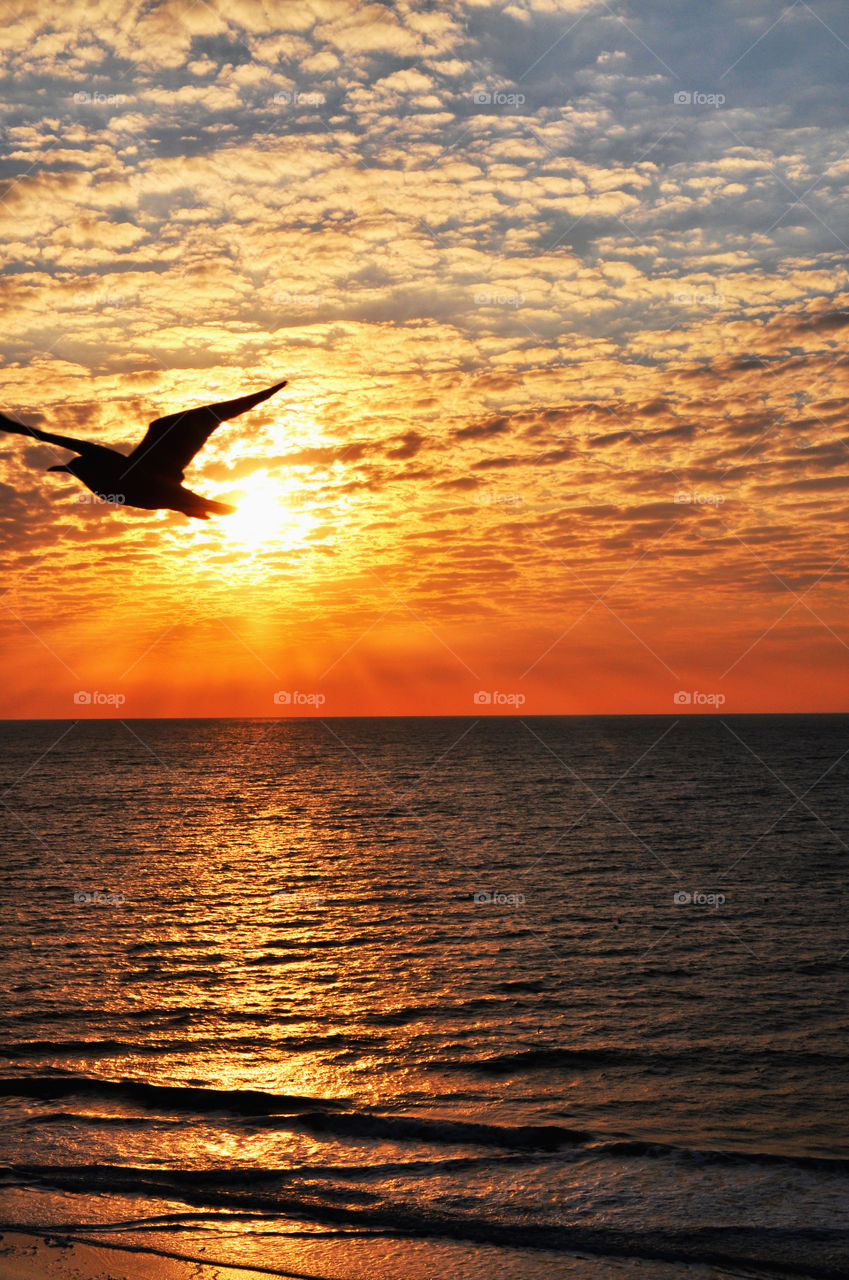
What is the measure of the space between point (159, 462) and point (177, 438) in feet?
0.74

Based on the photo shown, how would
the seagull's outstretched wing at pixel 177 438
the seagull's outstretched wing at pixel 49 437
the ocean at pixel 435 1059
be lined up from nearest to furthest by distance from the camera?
the seagull's outstretched wing at pixel 49 437 → the seagull's outstretched wing at pixel 177 438 → the ocean at pixel 435 1059

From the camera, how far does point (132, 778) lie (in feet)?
380

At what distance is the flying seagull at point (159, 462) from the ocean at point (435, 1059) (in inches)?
456

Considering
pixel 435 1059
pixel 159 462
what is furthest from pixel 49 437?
pixel 435 1059

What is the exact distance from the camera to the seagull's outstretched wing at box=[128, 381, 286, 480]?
5.48 meters

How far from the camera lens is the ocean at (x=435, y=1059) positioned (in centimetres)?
1366

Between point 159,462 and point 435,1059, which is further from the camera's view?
point 435,1059

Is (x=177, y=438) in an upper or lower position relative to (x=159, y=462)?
upper

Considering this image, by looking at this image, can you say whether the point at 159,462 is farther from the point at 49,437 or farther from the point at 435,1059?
the point at 435,1059

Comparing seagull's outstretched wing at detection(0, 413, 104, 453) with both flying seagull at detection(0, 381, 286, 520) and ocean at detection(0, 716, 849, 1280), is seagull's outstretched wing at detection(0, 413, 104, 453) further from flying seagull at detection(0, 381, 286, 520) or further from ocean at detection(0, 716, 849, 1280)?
ocean at detection(0, 716, 849, 1280)

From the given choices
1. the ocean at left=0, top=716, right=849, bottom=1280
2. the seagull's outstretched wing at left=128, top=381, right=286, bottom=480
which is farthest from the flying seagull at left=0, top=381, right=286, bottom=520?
the ocean at left=0, top=716, right=849, bottom=1280

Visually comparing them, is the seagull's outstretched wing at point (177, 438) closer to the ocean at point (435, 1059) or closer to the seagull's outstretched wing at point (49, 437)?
the seagull's outstretched wing at point (49, 437)

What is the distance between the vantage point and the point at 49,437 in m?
4.79

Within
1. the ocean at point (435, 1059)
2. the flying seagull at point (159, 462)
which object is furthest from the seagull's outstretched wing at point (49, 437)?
the ocean at point (435, 1059)
